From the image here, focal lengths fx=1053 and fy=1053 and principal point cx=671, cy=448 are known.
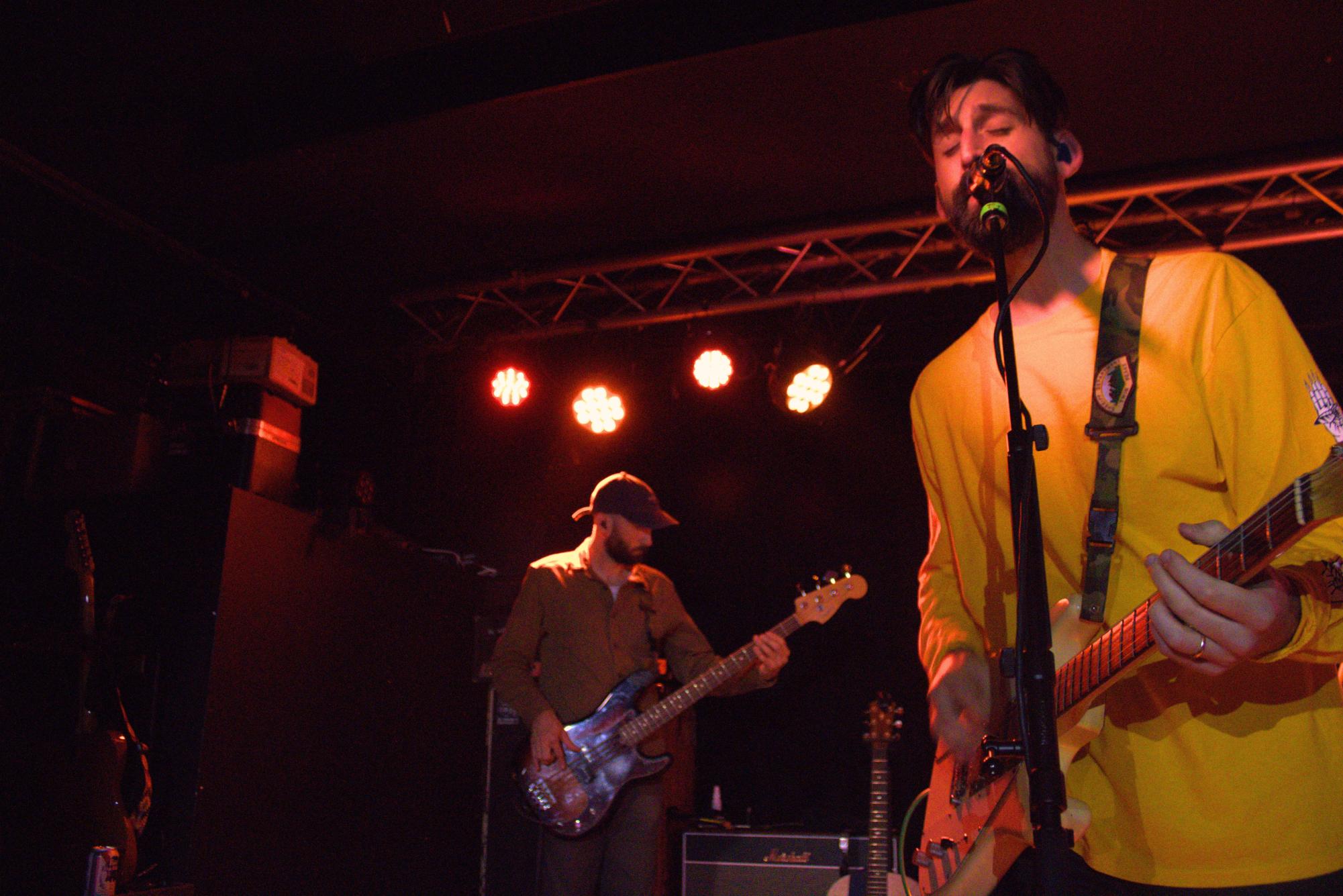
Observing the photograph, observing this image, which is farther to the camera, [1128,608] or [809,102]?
[809,102]

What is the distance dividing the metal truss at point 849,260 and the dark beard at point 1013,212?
367 centimetres

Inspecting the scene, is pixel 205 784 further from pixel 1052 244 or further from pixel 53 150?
pixel 1052 244

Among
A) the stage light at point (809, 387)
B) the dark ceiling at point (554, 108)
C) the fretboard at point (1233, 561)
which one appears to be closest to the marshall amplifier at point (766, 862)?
the stage light at point (809, 387)

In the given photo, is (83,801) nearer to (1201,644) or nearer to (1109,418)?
(1109,418)

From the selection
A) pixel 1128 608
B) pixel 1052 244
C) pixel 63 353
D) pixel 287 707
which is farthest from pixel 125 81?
pixel 1128 608

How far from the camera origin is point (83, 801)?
4285mm

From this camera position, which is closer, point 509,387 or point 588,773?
point 588,773

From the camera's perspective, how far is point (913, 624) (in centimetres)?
676

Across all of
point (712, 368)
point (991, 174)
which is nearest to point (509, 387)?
point (712, 368)

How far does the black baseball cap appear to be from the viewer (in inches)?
230

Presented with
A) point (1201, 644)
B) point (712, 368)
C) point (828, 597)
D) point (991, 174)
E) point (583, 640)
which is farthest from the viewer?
point (712, 368)

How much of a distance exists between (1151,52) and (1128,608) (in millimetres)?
3826

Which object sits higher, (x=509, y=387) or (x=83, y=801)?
(x=509, y=387)

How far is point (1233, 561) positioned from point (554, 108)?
4304 mm
